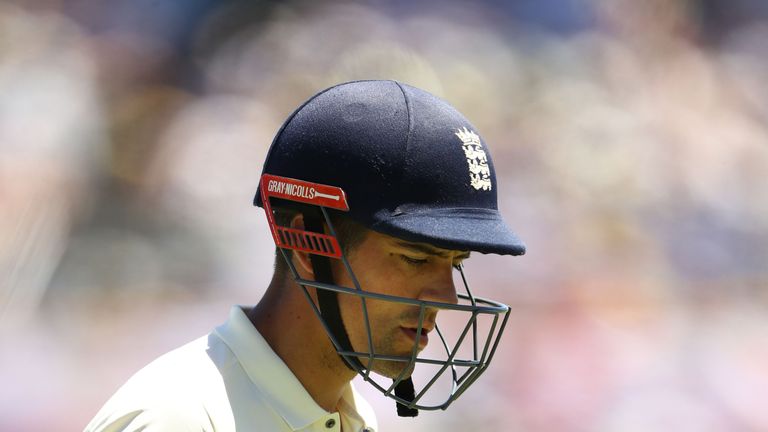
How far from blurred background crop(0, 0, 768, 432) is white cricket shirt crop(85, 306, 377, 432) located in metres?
2.48

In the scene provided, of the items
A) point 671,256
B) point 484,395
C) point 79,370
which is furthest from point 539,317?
point 79,370

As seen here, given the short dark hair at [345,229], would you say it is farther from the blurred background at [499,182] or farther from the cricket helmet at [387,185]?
the blurred background at [499,182]

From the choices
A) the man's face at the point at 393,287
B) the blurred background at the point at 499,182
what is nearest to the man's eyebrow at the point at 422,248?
the man's face at the point at 393,287

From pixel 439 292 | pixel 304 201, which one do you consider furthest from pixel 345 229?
pixel 439 292

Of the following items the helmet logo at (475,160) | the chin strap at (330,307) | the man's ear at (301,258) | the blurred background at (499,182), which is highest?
the helmet logo at (475,160)

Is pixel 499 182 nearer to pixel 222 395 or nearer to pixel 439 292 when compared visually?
pixel 439 292

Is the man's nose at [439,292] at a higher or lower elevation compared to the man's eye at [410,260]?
lower

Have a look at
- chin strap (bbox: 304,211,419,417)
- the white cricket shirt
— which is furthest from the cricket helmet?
the white cricket shirt

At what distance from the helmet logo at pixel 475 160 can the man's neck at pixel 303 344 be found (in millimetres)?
369

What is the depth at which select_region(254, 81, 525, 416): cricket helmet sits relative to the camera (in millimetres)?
1646

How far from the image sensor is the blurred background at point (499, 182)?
169 inches

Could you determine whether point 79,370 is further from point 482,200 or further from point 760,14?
point 760,14

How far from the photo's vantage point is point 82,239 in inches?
173

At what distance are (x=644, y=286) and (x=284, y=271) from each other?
11.7ft
